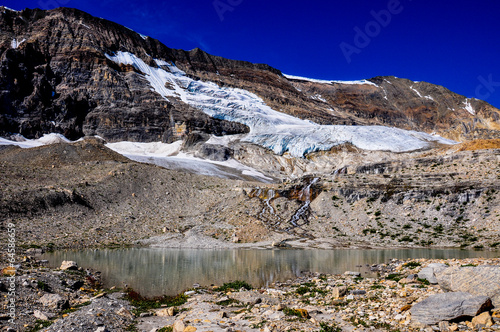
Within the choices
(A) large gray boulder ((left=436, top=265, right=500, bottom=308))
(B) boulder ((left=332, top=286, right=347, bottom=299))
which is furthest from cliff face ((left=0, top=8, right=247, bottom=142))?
(A) large gray boulder ((left=436, top=265, right=500, bottom=308))

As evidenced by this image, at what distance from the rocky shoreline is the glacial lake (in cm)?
276

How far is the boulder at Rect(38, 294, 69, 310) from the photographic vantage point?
13.8 m

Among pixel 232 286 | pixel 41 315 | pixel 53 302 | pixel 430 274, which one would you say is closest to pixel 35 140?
pixel 232 286

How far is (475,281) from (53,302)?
14.9m

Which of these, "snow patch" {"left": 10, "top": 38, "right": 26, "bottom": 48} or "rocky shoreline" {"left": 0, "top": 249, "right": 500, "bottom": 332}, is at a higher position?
"snow patch" {"left": 10, "top": 38, "right": 26, "bottom": 48}

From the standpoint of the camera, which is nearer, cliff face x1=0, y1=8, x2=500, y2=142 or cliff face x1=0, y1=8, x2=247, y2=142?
cliff face x1=0, y1=8, x2=247, y2=142

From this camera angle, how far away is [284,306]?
42.7 feet

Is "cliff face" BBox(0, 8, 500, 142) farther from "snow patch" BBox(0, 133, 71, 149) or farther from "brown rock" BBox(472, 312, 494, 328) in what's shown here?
"brown rock" BBox(472, 312, 494, 328)

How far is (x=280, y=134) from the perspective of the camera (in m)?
155

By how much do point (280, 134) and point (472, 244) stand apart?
382 ft

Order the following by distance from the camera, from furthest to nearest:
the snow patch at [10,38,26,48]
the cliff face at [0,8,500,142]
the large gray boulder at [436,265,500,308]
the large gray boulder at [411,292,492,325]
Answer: the snow patch at [10,38,26,48] → the cliff face at [0,8,500,142] → the large gray boulder at [436,265,500,308] → the large gray boulder at [411,292,492,325]

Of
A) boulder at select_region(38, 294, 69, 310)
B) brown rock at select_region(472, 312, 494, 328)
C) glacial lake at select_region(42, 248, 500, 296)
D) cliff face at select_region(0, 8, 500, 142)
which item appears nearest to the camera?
brown rock at select_region(472, 312, 494, 328)

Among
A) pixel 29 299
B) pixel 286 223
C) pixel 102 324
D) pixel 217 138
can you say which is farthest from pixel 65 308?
pixel 217 138

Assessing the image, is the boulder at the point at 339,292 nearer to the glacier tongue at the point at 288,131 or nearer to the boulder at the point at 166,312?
the boulder at the point at 166,312
